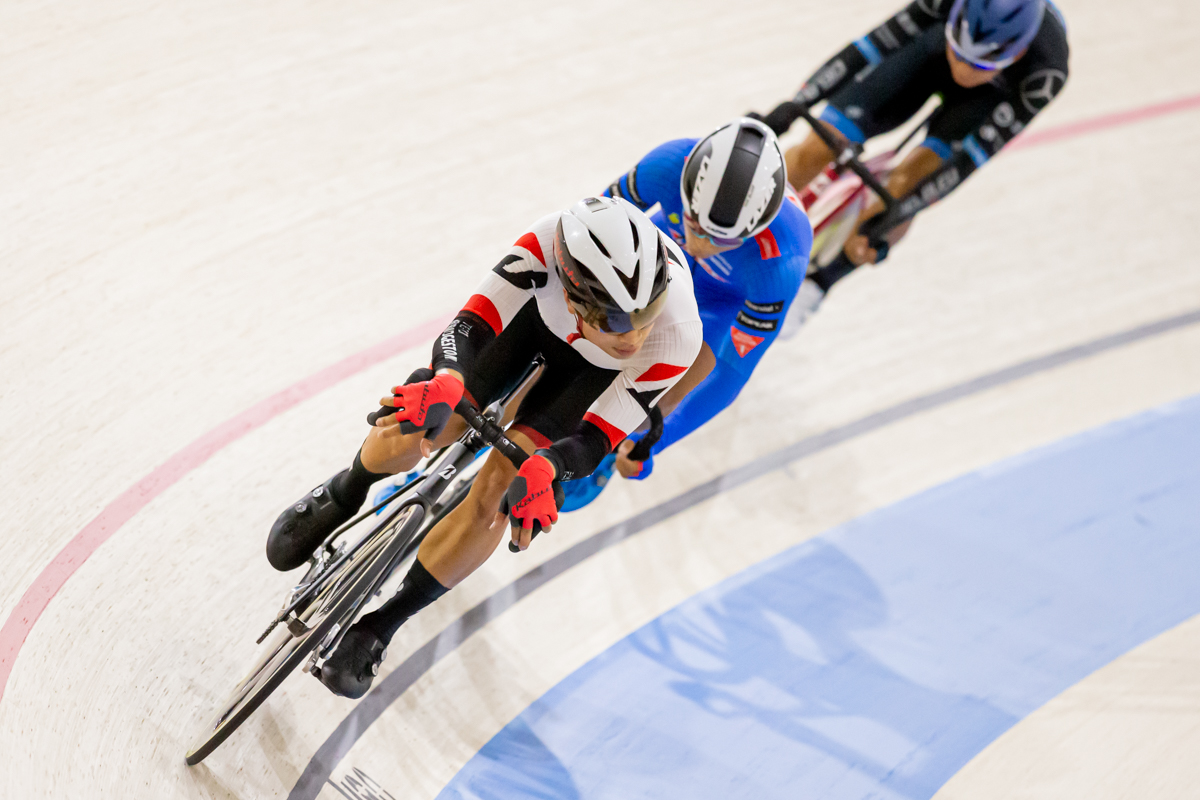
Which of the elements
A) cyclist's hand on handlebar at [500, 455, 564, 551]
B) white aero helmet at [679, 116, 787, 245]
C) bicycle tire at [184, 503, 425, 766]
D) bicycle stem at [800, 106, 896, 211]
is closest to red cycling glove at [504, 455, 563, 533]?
cyclist's hand on handlebar at [500, 455, 564, 551]

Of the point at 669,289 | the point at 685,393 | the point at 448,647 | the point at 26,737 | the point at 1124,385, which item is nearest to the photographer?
the point at 26,737

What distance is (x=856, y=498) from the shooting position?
3854 millimetres

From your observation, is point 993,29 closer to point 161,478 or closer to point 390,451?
point 390,451

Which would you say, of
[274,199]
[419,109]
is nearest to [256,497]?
[274,199]

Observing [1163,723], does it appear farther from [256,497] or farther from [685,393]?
[256,497]

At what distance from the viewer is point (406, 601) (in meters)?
2.46

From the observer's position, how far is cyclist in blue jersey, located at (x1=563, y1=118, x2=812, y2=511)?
2.58 metres

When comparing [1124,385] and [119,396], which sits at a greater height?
[119,396]

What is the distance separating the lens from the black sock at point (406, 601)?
246cm

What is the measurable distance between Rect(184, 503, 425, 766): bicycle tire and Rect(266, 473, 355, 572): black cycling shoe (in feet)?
0.54

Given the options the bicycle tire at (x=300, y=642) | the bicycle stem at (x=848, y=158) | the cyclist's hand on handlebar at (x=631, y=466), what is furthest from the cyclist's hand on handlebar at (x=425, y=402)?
the bicycle stem at (x=848, y=158)

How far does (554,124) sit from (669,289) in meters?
2.69

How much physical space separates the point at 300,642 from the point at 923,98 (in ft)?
10.4

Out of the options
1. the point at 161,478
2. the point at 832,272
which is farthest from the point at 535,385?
the point at 832,272
